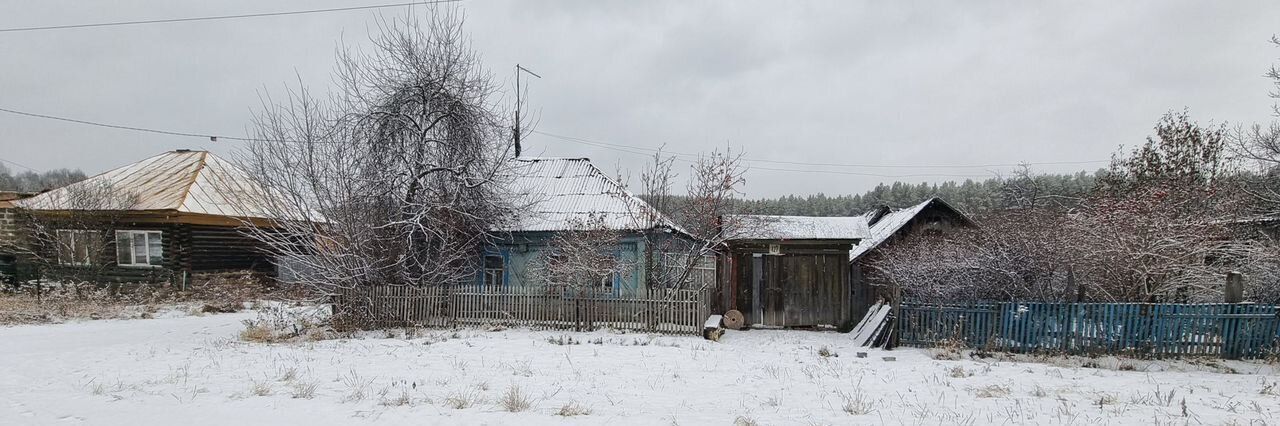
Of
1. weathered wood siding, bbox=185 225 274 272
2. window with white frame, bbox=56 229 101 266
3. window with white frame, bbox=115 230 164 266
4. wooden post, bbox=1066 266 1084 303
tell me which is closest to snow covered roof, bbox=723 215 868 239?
wooden post, bbox=1066 266 1084 303

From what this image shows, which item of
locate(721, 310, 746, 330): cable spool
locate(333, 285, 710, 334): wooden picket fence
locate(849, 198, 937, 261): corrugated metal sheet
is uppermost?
locate(849, 198, 937, 261): corrugated metal sheet

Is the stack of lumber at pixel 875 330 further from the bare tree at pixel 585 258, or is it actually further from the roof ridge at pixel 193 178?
the roof ridge at pixel 193 178

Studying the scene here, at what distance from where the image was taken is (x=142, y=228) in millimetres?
19609

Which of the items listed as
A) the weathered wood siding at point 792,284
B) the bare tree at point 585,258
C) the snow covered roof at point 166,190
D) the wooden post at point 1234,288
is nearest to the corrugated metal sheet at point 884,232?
the weathered wood siding at point 792,284

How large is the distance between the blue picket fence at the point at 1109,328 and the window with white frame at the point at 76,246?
22.1 metres

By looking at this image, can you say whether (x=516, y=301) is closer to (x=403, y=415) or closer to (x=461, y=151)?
→ (x=461, y=151)

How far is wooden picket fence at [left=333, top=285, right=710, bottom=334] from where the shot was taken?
13.4 metres

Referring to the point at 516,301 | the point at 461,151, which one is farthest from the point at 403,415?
the point at 461,151

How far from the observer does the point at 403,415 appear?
6367 millimetres

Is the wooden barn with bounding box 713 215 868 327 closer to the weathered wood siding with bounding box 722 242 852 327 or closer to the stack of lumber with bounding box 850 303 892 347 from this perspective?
the weathered wood siding with bounding box 722 242 852 327

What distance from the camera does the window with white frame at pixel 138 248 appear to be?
1958cm

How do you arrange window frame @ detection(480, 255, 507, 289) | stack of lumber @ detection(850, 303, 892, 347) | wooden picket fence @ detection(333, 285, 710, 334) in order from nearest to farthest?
Result: 1. stack of lumber @ detection(850, 303, 892, 347)
2. wooden picket fence @ detection(333, 285, 710, 334)
3. window frame @ detection(480, 255, 507, 289)

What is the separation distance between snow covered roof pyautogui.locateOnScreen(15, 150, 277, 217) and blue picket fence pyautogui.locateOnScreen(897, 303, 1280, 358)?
1745 centimetres

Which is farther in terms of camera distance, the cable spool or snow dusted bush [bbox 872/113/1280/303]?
the cable spool
